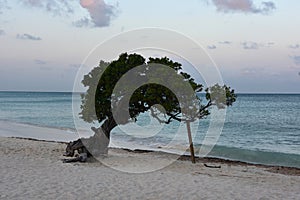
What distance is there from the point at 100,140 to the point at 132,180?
433cm

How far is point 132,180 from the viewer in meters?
9.96

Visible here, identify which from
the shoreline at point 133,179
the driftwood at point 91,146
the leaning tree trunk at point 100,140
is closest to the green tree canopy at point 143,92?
the leaning tree trunk at point 100,140

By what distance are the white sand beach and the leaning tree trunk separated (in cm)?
46

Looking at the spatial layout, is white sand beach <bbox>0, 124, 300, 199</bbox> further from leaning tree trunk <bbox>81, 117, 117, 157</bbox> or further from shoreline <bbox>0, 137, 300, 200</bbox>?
leaning tree trunk <bbox>81, 117, 117, 157</bbox>

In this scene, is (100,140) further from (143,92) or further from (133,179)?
(133,179)

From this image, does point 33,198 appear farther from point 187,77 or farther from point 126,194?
point 187,77

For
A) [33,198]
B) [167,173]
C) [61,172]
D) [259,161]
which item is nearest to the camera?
[33,198]

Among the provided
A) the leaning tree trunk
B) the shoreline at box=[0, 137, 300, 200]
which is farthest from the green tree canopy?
the shoreline at box=[0, 137, 300, 200]

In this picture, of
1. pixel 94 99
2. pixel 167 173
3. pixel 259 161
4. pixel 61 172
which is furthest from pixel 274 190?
pixel 259 161

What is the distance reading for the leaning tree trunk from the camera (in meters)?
13.8

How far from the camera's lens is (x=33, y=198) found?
302 inches

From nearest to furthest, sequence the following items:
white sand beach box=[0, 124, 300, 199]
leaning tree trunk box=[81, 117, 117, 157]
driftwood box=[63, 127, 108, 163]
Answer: white sand beach box=[0, 124, 300, 199] → driftwood box=[63, 127, 108, 163] → leaning tree trunk box=[81, 117, 117, 157]

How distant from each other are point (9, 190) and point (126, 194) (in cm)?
249

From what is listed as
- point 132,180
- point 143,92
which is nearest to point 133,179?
point 132,180
